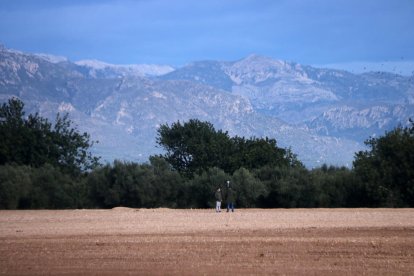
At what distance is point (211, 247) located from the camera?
25.7 m

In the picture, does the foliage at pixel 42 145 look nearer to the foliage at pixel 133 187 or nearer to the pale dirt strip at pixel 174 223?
the foliage at pixel 133 187

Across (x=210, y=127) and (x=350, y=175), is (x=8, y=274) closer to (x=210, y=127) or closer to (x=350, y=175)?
(x=350, y=175)

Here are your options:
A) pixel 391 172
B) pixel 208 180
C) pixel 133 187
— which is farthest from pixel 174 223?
pixel 208 180

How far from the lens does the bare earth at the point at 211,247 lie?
70.7 feet

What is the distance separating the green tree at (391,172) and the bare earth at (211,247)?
17.6m

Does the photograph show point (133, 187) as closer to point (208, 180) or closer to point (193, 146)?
point (208, 180)

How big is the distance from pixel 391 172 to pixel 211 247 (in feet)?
110

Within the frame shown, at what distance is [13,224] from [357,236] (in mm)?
17393

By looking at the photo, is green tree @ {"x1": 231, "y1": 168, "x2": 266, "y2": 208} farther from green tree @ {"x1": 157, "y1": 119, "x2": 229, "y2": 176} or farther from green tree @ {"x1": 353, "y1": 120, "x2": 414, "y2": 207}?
green tree @ {"x1": 157, "y1": 119, "x2": 229, "y2": 176}

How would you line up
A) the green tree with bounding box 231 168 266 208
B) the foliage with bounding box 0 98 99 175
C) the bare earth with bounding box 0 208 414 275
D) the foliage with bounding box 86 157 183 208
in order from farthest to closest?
the foliage with bounding box 0 98 99 175
the foliage with bounding box 86 157 183 208
the green tree with bounding box 231 168 266 208
the bare earth with bounding box 0 208 414 275

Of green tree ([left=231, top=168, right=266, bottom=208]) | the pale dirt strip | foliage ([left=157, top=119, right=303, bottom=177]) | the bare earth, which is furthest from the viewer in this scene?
foliage ([left=157, top=119, right=303, bottom=177])

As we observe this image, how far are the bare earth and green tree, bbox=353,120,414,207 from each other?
17623 mm

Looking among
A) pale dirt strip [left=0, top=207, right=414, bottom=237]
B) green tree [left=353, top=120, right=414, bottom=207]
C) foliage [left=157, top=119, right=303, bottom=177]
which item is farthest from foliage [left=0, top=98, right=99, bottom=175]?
pale dirt strip [left=0, top=207, right=414, bottom=237]

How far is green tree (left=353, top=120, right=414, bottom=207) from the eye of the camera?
5550cm
